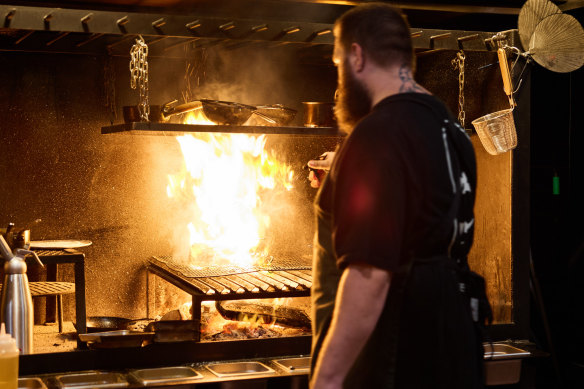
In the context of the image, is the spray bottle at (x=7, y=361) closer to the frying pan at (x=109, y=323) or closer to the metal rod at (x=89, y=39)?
the frying pan at (x=109, y=323)

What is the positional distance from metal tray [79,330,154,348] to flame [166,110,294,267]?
4.83 ft

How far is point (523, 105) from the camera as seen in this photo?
448 cm

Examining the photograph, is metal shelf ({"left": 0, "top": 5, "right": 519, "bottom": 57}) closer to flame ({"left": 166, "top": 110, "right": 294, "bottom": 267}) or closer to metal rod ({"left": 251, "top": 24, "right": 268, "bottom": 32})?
metal rod ({"left": 251, "top": 24, "right": 268, "bottom": 32})

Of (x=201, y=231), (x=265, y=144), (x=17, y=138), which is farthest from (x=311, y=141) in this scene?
(x=17, y=138)

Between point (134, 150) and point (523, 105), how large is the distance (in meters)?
2.63

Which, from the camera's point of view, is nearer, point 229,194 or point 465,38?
point 465,38

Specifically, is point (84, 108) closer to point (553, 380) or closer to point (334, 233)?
point (334, 233)

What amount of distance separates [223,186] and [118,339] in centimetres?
188

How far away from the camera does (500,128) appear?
430 cm

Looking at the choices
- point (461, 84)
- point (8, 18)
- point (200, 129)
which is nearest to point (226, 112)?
point (200, 129)

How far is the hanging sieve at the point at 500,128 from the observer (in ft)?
14.0

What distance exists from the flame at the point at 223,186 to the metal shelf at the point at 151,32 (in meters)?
0.73

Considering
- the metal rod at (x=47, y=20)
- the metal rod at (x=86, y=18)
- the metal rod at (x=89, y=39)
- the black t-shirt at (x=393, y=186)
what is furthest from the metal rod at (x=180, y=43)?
the black t-shirt at (x=393, y=186)

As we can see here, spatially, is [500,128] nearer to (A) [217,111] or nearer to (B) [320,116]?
(B) [320,116]
